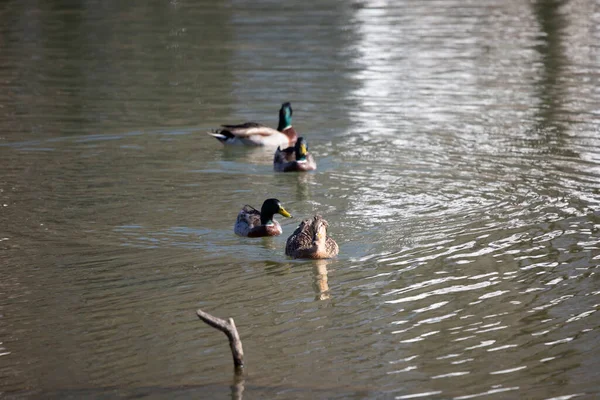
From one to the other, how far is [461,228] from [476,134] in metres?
6.01

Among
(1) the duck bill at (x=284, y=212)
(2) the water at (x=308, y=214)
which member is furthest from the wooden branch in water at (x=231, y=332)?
A: (1) the duck bill at (x=284, y=212)

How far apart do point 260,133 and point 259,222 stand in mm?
6267

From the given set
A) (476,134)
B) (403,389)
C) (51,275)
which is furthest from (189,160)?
(403,389)

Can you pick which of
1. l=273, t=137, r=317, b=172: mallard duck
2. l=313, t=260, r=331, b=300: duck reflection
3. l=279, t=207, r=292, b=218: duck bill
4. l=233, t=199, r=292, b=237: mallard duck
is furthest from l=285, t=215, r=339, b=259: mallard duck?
l=273, t=137, r=317, b=172: mallard duck

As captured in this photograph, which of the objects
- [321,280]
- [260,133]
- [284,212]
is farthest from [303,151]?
[321,280]

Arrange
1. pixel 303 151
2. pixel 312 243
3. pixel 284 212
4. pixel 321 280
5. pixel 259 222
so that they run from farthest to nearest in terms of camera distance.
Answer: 1. pixel 303 151
2. pixel 284 212
3. pixel 259 222
4. pixel 312 243
5. pixel 321 280

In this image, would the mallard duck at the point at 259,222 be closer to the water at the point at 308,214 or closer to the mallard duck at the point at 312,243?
the water at the point at 308,214

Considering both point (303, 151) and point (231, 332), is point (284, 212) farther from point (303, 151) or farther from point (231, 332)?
point (231, 332)

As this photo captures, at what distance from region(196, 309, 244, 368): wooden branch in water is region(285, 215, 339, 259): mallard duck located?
303 cm

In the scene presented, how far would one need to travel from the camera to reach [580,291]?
10.2 metres

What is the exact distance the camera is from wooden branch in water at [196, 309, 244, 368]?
7.97 meters

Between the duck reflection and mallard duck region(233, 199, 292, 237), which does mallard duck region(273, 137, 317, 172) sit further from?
the duck reflection

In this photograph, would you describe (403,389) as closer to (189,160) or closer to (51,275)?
(51,275)

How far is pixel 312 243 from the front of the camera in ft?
36.9
